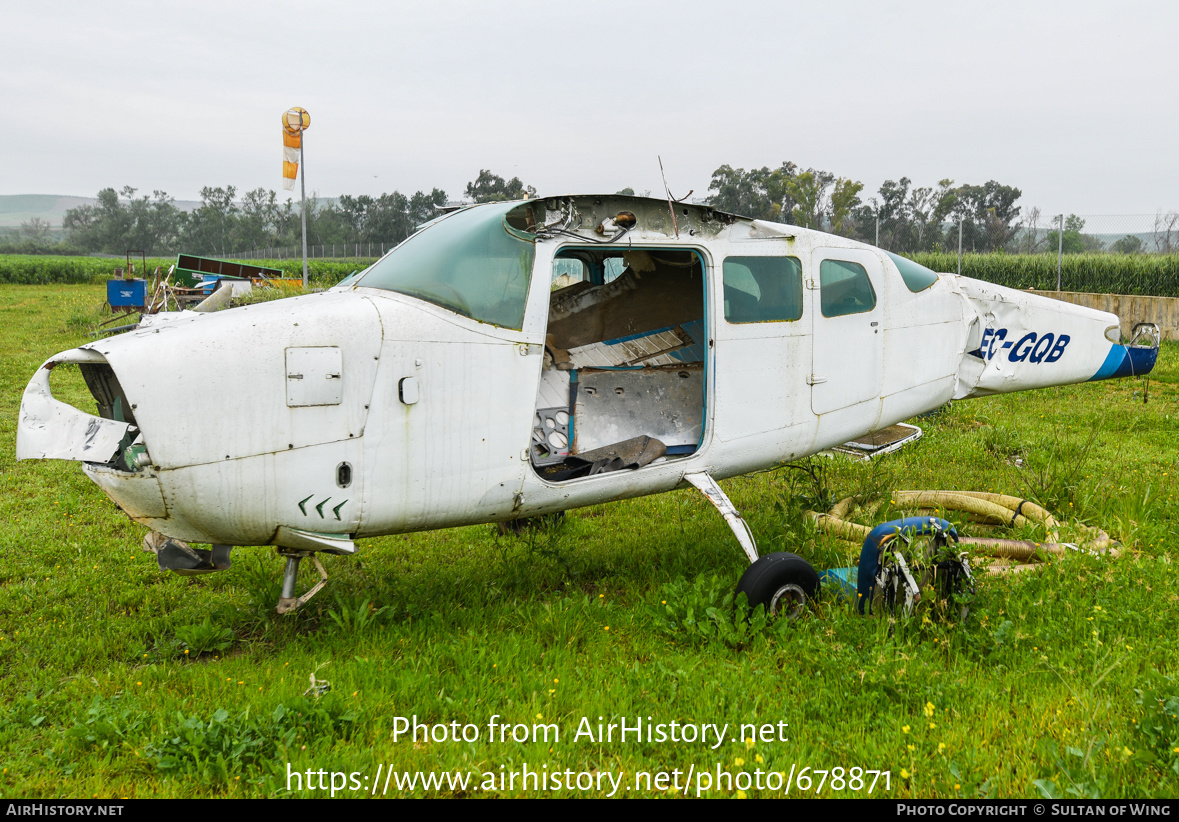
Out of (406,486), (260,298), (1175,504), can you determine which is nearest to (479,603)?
(406,486)

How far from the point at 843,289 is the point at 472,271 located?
260 centimetres

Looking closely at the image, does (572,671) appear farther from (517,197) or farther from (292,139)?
(292,139)

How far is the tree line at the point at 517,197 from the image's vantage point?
92.3 feet

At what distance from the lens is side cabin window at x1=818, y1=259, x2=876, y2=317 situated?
520 centimetres

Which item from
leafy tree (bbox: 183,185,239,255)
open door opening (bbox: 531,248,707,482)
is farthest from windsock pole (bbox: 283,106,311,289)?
leafy tree (bbox: 183,185,239,255)

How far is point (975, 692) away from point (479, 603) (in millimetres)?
2703

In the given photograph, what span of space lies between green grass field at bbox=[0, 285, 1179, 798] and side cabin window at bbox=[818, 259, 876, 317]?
160 cm

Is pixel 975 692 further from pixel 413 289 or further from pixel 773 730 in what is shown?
pixel 413 289

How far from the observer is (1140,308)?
621 inches

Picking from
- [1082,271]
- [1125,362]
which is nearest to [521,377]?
[1125,362]

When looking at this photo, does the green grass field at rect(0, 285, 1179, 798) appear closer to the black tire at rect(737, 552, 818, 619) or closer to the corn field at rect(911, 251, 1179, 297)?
the black tire at rect(737, 552, 818, 619)

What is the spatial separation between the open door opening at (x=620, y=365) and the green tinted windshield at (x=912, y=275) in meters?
1.44

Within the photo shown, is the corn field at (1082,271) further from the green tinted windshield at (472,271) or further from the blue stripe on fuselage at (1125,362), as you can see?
the green tinted windshield at (472,271)

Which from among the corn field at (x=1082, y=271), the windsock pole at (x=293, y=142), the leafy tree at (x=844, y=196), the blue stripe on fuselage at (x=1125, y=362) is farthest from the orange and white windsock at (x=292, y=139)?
the leafy tree at (x=844, y=196)
